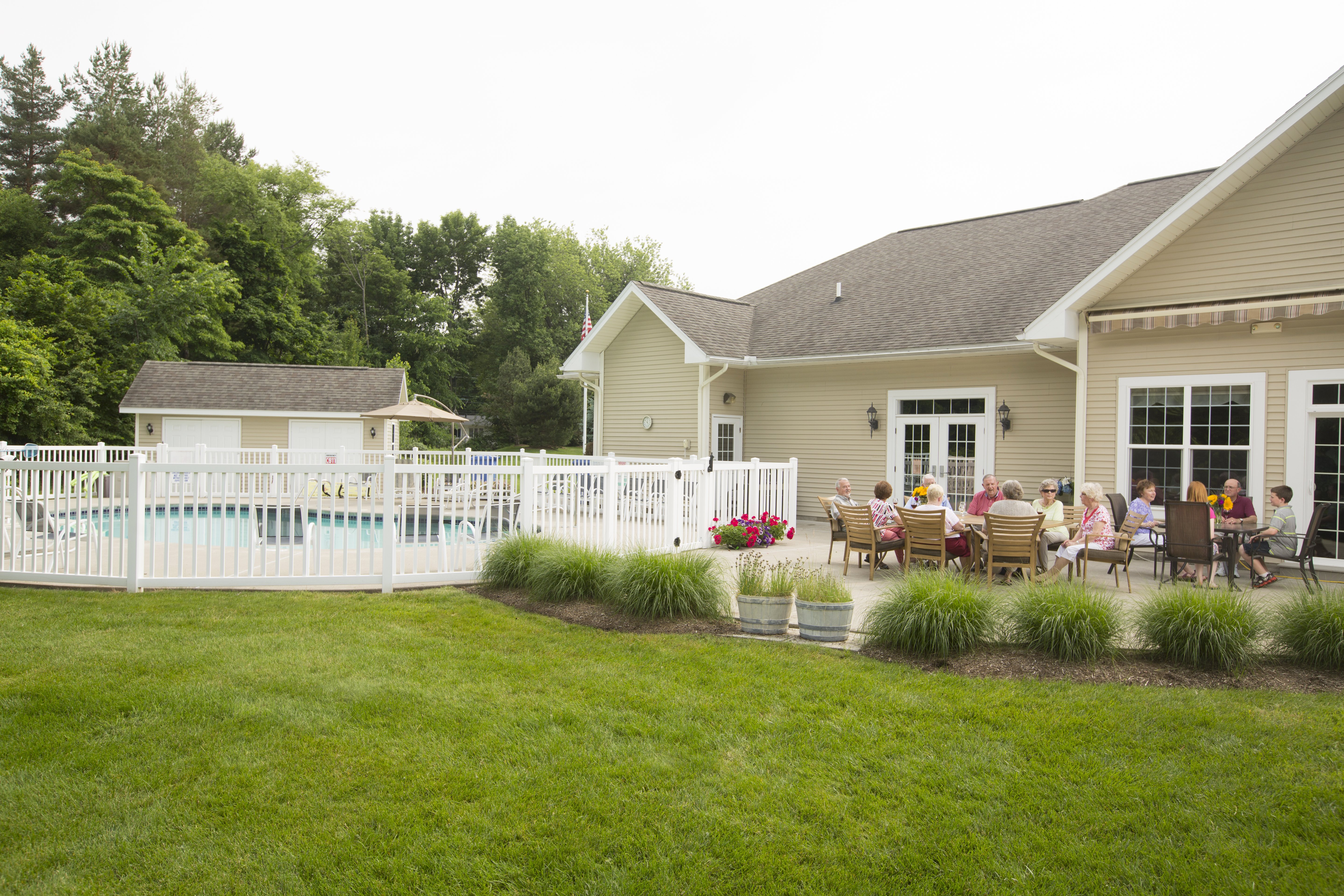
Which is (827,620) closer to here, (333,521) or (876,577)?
(876,577)

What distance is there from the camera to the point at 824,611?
19.4 feet

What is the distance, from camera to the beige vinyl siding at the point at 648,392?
17.2 m

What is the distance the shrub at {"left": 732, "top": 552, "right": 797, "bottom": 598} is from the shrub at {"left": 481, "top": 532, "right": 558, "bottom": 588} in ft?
7.49

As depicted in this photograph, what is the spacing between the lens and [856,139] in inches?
835

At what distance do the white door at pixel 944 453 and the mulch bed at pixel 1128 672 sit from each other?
8571 millimetres

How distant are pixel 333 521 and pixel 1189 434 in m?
10.9

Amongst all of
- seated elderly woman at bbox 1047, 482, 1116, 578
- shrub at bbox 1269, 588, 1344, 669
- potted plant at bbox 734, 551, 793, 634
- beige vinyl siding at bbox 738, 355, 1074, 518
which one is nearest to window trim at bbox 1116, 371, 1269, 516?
beige vinyl siding at bbox 738, 355, 1074, 518

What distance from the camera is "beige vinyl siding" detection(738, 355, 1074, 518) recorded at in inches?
514

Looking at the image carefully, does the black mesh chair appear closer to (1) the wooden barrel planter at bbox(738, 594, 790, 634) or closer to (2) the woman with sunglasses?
(2) the woman with sunglasses

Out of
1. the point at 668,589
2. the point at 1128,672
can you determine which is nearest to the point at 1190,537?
the point at 1128,672

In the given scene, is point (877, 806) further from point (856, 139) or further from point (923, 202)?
point (923, 202)

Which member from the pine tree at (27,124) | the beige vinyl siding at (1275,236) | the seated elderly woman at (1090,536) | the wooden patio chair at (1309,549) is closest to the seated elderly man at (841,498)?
the seated elderly woman at (1090,536)

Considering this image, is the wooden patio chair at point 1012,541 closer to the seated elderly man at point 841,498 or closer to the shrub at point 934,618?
the seated elderly man at point 841,498

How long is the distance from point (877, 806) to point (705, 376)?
13502mm
